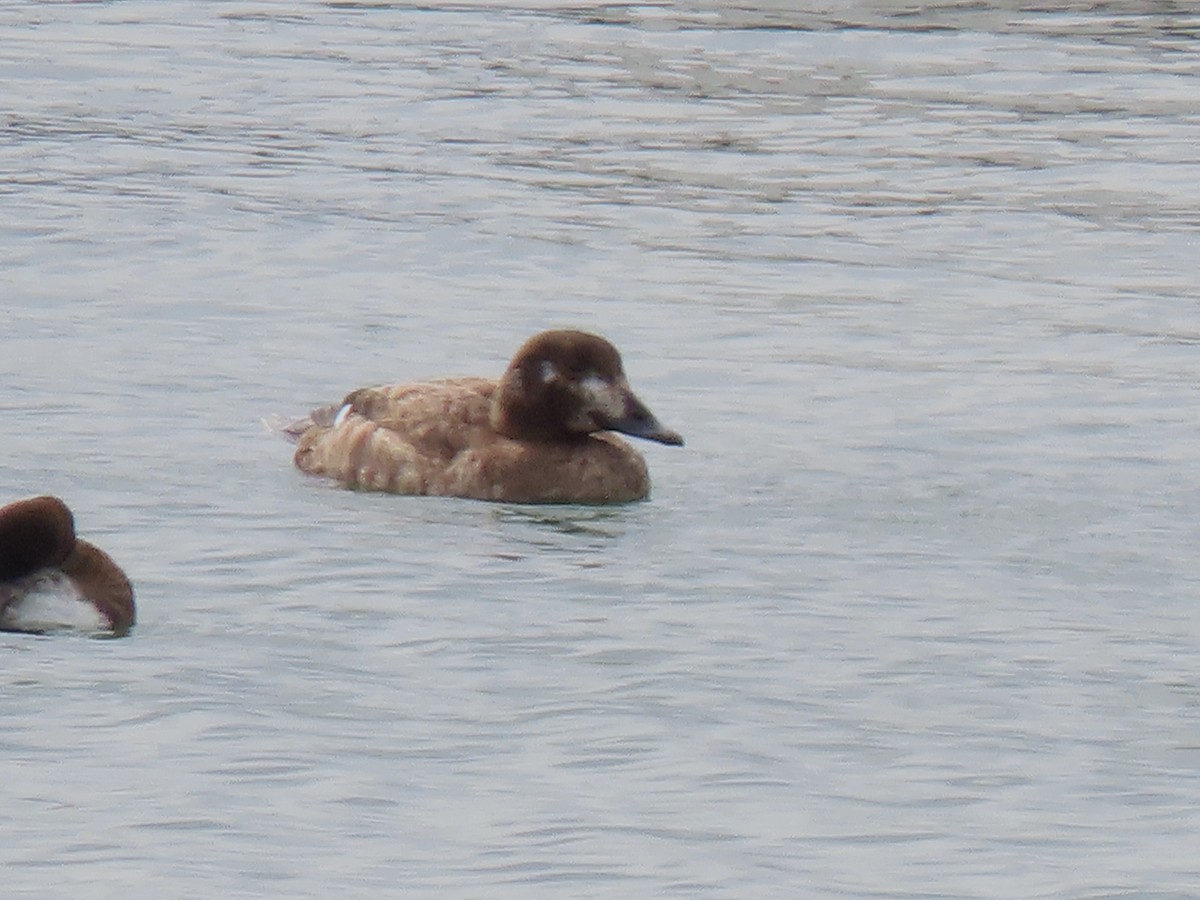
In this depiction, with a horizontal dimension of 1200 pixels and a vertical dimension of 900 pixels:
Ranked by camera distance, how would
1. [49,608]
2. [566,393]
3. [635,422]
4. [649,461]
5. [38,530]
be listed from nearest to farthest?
[49,608], [38,530], [635,422], [566,393], [649,461]

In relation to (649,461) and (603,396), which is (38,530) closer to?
(603,396)

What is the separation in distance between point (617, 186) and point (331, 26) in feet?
24.1

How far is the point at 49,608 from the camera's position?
442 inches

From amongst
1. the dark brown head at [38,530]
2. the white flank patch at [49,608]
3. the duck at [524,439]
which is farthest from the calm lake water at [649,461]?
the dark brown head at [38,530]

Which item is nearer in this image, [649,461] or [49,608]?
[49,608]

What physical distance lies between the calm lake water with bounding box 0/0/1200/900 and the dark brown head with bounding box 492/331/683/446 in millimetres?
440

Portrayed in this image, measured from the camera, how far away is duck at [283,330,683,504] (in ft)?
46.0

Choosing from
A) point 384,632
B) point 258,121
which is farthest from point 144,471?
point 258,121

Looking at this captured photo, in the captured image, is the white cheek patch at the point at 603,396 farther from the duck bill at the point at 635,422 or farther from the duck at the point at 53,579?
the duck at the point at 53,579

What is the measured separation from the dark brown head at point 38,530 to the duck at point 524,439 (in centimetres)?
291

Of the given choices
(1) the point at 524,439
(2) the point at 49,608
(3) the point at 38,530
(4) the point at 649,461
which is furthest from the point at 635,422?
(2) the point at 49,608

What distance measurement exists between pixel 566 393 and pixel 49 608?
3535mm

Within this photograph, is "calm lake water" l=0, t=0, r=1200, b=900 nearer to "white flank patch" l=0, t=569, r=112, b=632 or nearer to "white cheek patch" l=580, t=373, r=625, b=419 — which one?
"white flank patch" l=0, t=569, r=112, b=632

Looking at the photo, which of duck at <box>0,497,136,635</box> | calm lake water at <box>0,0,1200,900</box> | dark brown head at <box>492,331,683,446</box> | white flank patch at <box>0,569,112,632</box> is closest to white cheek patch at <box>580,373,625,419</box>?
dark brown head at <box>492,331,683,446</box>
